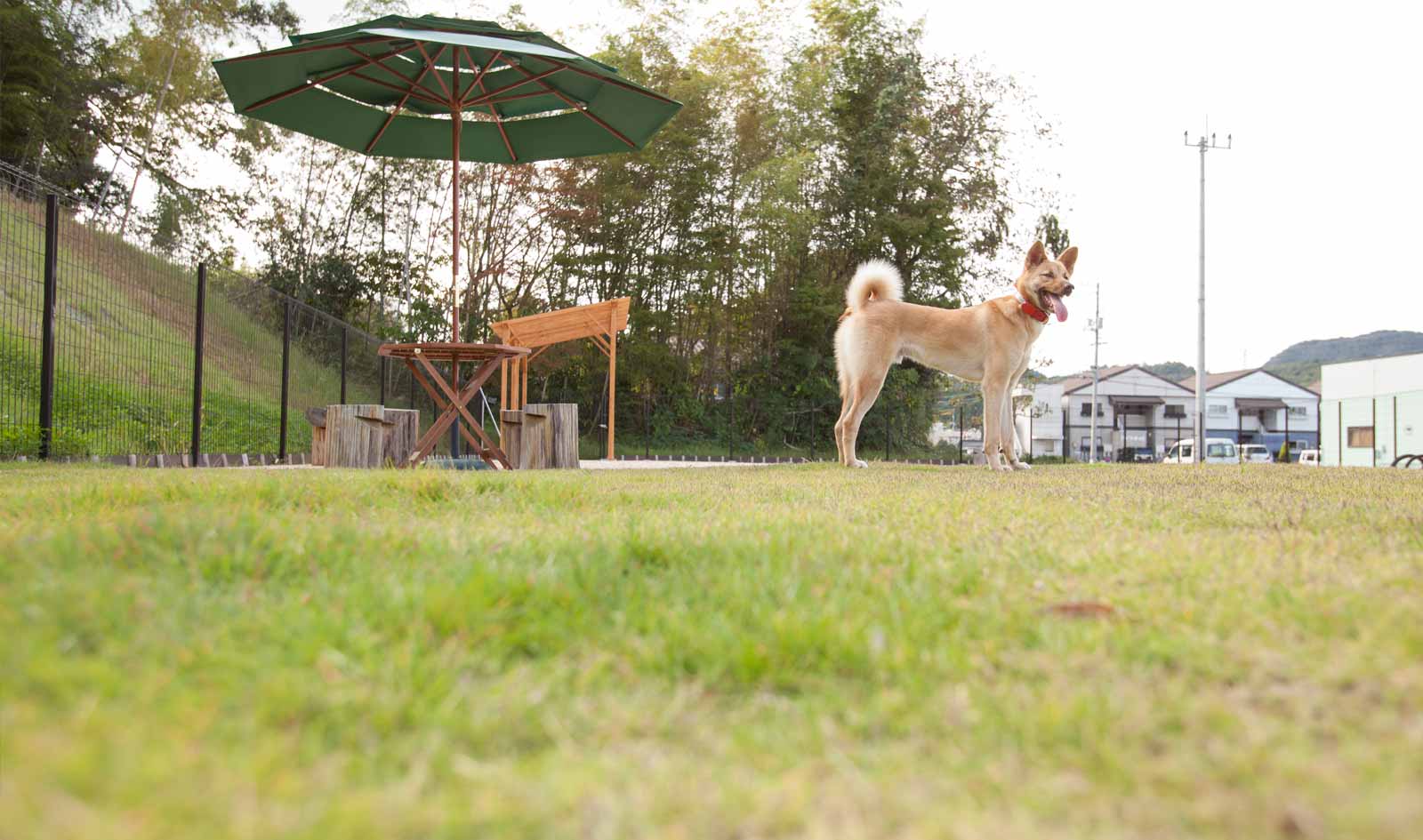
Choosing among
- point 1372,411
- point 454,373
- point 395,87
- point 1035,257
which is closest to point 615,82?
point 395,87

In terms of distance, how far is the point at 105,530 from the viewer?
6.19 ft

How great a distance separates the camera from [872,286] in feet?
22.4

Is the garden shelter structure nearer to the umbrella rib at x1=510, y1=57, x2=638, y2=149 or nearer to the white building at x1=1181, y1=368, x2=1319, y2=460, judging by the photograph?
the umbrella rib at x1=510, y1=57, x2=638, y2=149

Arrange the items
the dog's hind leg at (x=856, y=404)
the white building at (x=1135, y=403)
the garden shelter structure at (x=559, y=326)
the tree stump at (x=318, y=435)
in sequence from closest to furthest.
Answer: the tree stump at (x=318, y=435) < the dog's hind leg at (x=856, y=404) < the garden shelter structure at (x=559, y=326) < the white building at (x=1135, y=403)

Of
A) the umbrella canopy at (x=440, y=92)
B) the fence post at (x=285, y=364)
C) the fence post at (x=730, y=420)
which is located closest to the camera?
the umbrella canopy at (x=440, y=92)

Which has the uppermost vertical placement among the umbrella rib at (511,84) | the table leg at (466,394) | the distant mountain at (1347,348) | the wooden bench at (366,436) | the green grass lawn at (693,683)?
the distant mountain at (1347,348)

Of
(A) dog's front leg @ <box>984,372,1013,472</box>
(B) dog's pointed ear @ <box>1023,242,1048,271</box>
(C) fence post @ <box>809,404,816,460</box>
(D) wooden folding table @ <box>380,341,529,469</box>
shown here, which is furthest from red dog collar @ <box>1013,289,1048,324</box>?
(C) fence post @ <box>809,404,816,460</box>

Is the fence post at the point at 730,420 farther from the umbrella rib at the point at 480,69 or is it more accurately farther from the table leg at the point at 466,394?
the umbrella rib at the point at 480,69

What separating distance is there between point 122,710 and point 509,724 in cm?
45

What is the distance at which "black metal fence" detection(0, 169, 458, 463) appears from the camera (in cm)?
572

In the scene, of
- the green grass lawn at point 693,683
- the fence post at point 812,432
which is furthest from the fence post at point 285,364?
the fence post at point 812,432

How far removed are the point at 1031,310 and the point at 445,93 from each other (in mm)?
4678

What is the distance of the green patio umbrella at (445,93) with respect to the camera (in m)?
5.42

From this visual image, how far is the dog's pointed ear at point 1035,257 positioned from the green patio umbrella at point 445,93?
9.54 feet
